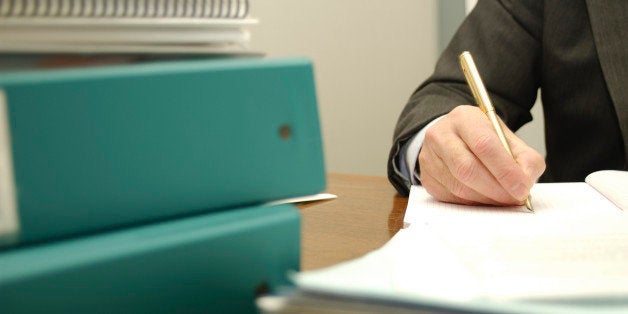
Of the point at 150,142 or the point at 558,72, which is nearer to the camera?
the point at 150,142

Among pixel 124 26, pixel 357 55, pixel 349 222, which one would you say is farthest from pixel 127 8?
pixel 357 55

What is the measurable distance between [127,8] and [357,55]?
5.22ft

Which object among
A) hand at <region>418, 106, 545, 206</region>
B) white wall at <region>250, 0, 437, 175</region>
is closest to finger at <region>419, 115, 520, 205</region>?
hand at <region>418, 106, 545, 206</region>

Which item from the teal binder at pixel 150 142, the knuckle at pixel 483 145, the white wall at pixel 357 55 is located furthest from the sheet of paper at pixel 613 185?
the white wall at pixel 357 55

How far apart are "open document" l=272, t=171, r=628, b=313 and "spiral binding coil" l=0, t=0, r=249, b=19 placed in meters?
0.14

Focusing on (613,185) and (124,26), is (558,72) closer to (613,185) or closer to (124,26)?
(613,185)

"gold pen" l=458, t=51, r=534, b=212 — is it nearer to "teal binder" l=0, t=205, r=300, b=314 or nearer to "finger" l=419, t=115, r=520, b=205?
"finger" l=419, t=115, r=520, b=205

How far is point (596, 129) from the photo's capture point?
107cm

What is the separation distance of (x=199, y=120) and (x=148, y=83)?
0.10 ft

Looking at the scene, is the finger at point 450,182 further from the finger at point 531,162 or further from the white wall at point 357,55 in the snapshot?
the white wall at point 357,55

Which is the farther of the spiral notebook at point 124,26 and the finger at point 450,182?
the finger at point 450,182

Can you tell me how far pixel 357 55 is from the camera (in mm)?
1932

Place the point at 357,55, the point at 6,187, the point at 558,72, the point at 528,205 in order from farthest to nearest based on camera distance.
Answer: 1. the point at 357,55
2. the point at 558,72
3. the point at 528,205
4. the point at 6,187

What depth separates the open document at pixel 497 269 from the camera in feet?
0.96
